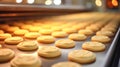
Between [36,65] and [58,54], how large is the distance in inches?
8.5

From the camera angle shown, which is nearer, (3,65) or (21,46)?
(3,65)

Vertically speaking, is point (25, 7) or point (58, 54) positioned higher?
point (25, 7)

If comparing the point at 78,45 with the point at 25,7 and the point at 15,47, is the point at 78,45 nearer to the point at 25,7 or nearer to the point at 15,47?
the point at 15,47

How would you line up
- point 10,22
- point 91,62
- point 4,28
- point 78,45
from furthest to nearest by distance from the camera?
point 10,22 → point 4,28 → point 78,45 → point 91,62

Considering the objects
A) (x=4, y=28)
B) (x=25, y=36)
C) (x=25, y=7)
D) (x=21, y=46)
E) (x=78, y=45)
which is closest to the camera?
(x=21, y=46)

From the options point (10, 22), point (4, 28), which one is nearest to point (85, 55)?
point (4, 28)

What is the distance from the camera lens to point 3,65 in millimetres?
754

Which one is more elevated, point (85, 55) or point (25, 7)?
point (25, 7)

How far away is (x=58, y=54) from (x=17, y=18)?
1.23 m

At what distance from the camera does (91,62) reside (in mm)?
808

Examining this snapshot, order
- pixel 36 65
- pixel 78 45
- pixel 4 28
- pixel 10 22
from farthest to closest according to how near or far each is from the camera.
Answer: pixel 10 22, pixel 4 28, pixel 78 45, pixel 36 65

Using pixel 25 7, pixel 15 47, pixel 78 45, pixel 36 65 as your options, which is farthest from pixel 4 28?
pixel 36 65

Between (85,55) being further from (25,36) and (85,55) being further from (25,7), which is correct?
(25,7)

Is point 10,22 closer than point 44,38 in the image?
No
